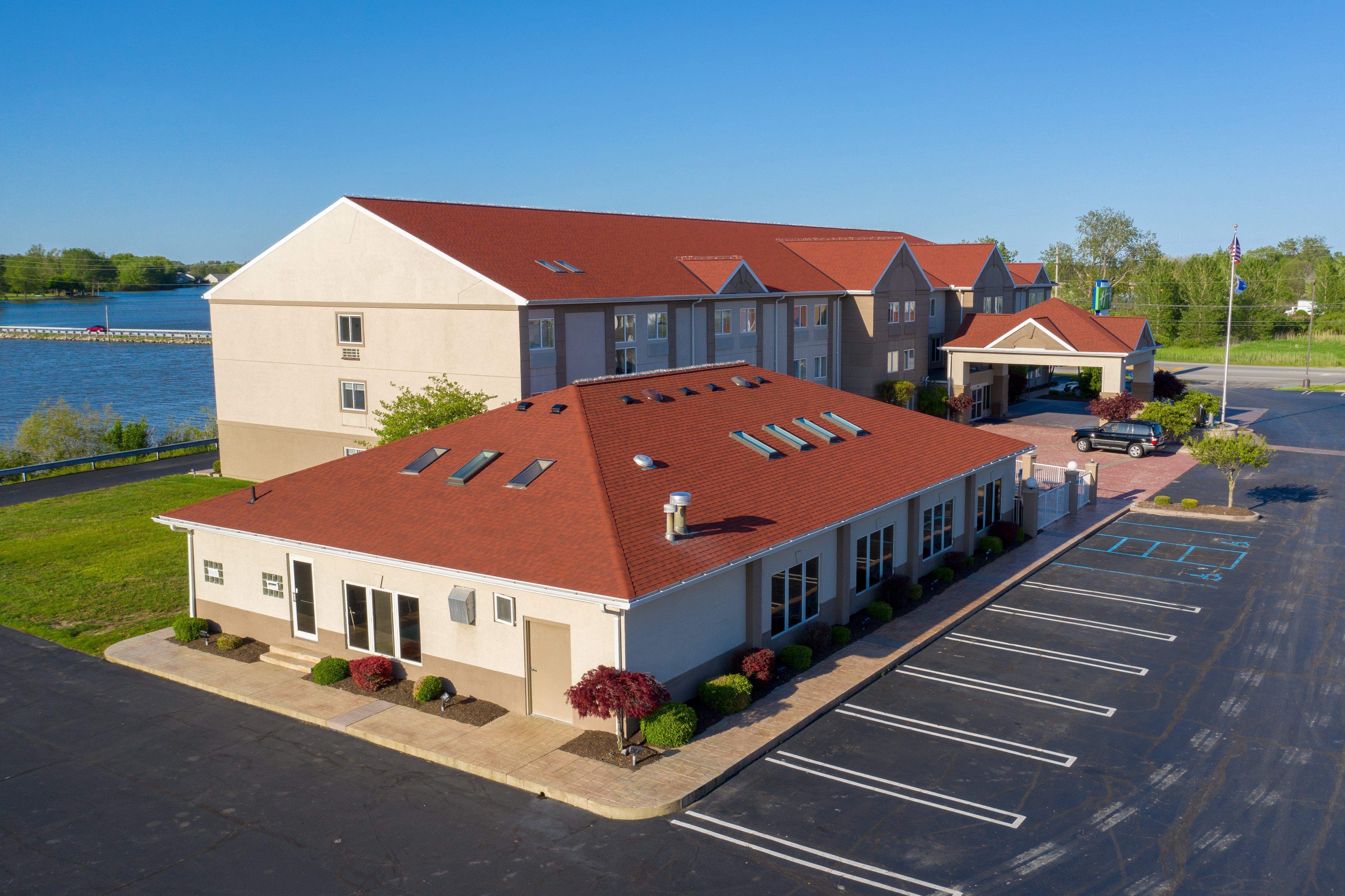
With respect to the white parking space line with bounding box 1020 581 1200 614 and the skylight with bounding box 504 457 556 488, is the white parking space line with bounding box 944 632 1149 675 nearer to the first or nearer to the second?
the white parking space line with bounding box 1020 581 1200 614

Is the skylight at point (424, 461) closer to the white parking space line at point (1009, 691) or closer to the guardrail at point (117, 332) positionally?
the white parking space line at point (1009, 691)

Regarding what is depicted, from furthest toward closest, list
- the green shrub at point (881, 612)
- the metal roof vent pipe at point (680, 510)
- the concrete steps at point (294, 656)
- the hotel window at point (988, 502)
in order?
the hotel window at point (988, 502), the green shrub at point (881, 612), the concrete steps at point (294, 656), the metal roof vent pipe at point (680, 510)

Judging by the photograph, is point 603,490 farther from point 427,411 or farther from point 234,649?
point 427,411

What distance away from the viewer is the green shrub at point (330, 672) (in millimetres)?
21156

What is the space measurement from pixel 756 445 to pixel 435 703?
10469 mm

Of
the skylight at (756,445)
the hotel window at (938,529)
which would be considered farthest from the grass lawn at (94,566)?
the hotel window at (938,529)

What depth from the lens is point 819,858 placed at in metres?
14.6

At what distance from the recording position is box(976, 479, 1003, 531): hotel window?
103 feet

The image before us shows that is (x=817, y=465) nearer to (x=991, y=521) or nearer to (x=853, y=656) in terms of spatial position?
(x=853, y=656)

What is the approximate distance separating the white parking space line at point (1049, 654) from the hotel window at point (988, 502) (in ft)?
25.0

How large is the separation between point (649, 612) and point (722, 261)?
3045cm

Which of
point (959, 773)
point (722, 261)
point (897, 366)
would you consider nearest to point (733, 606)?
point (959, 773)

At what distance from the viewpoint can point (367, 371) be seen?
41.1m

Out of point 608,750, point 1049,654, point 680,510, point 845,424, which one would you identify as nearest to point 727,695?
point 608,750
